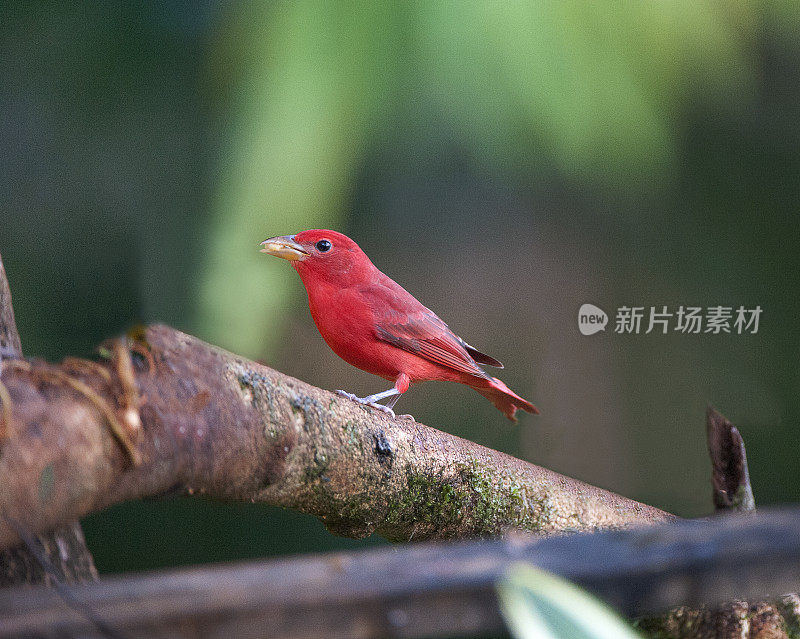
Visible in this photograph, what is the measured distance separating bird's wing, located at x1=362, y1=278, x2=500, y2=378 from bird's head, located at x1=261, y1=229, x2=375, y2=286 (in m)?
0.04

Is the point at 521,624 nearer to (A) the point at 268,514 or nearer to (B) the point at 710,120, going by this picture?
(A) the point at 268,514

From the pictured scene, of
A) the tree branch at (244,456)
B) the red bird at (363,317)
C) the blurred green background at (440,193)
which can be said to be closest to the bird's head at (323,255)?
the red bird at (363,317)

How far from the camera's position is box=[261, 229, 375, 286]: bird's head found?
3.77ft

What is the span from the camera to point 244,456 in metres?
0.63

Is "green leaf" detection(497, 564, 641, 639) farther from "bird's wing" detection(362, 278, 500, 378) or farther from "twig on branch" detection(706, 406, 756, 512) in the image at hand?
"bird's wing" detection(362, 278, 500, 378)

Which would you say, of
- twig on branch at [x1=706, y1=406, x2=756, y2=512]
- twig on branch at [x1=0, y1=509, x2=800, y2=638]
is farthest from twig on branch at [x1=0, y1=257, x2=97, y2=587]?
twig on branch at [x1=706, y1=406, x2=756, y2=512]

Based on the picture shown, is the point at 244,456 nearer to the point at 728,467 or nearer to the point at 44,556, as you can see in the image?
the point at 44,556

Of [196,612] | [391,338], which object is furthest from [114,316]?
[196,612]

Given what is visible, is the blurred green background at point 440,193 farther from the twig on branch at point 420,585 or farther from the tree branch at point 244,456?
the twig on branch at point 420,585

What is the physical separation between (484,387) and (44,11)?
1.20 meters

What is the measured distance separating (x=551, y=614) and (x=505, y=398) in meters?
0.97

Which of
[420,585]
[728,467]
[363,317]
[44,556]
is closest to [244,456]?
[44,556]

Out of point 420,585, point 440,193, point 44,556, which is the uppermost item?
point 440,193

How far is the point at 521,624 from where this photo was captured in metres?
0.30
